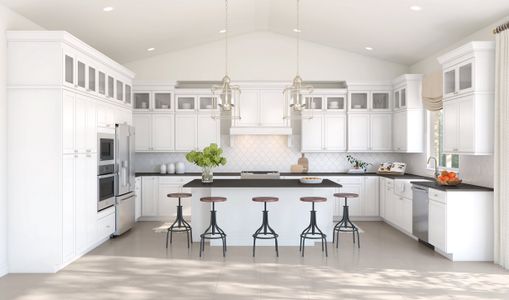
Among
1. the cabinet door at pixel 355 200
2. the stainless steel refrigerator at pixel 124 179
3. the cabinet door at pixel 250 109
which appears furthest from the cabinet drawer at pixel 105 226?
the cabinet door at pixel 355 200

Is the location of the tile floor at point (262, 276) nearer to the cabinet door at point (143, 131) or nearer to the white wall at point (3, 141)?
the white wall at point (3, 141)

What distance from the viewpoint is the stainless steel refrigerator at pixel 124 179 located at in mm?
7188

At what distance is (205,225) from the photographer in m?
6.76

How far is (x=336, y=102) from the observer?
30.3 ft

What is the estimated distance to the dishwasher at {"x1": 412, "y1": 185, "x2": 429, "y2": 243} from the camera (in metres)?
6.43

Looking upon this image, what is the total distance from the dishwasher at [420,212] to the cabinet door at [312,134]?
272 centimetres

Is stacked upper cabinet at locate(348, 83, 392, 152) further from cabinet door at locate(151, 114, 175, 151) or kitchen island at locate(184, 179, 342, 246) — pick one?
cabinet door at locate(151, 114, 175, 151)

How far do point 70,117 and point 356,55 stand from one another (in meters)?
6.23

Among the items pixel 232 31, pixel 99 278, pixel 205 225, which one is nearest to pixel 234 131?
pixel 232 31

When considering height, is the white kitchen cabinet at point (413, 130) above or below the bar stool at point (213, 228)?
above

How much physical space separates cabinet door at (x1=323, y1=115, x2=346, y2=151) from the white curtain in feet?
12.9

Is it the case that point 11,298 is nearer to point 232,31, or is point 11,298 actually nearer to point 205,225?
point 205,225

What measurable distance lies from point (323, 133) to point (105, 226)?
4.75 metres

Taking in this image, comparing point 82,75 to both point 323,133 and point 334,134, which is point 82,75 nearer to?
point 323,133
